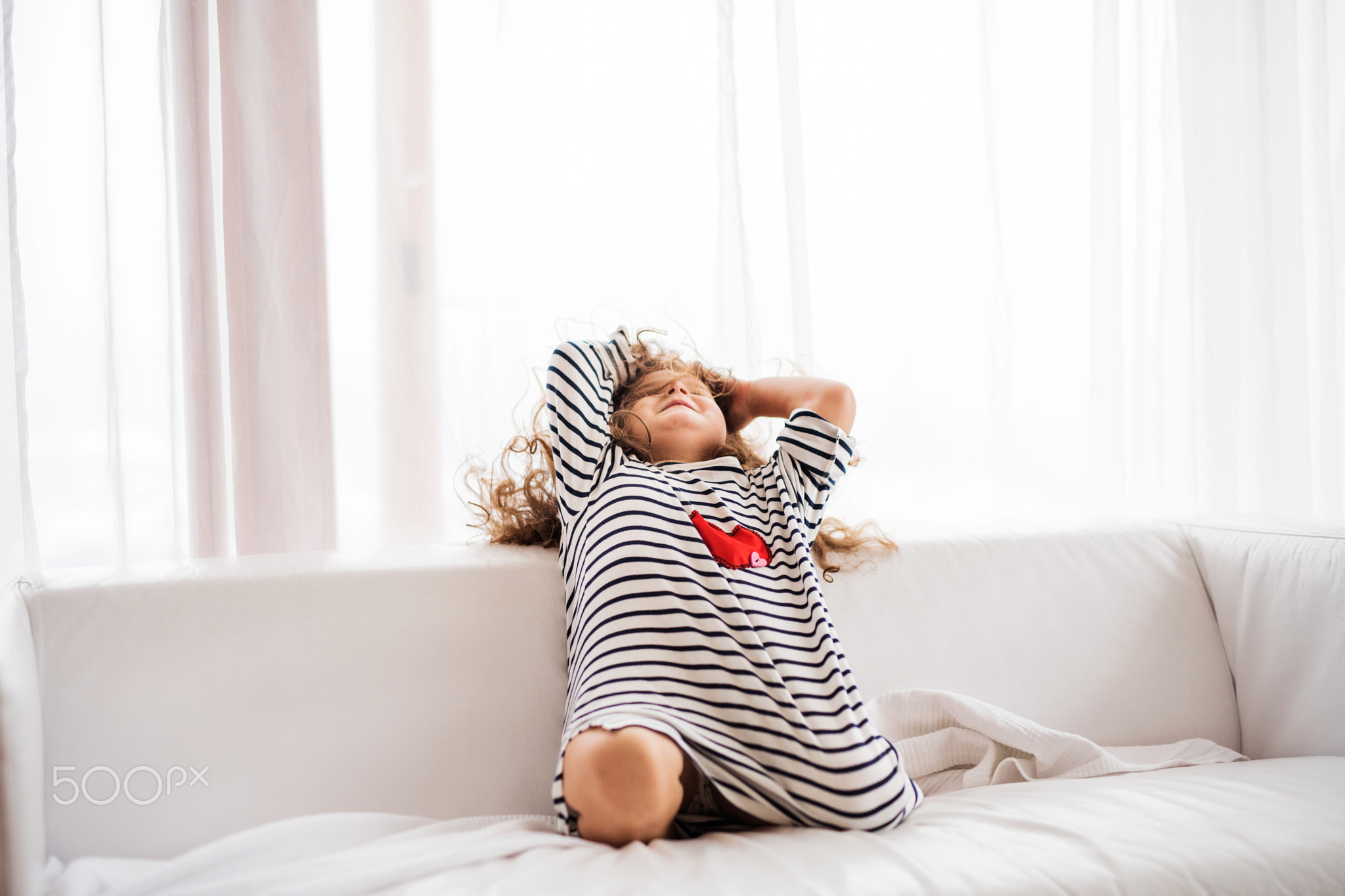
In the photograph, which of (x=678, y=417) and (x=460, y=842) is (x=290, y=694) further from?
(x=678, y=417)

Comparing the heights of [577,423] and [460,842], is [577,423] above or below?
above

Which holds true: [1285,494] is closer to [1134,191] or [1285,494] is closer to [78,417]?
[1134,191]

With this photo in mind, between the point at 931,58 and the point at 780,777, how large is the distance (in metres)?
1.35

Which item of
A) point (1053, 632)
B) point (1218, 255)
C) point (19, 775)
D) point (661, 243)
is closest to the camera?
point (19, 775)

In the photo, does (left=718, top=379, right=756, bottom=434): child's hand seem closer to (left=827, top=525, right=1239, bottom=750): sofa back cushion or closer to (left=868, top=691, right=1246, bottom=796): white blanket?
(left=827, top=525, right=1239, bottom=750): sofa back cushion

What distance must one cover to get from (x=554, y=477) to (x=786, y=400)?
1.16ft

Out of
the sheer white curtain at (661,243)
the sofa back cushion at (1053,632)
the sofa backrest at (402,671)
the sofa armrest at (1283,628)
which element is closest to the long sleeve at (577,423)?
the sofa backrest at (402,671)

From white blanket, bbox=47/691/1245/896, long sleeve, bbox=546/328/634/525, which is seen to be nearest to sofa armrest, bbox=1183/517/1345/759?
white blanket, bbox=47/691/1245/896

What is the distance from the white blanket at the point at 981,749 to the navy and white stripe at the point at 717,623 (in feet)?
0.55

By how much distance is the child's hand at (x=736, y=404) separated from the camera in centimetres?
120

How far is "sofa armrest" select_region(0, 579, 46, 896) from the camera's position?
654 millimetres

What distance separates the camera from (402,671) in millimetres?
962

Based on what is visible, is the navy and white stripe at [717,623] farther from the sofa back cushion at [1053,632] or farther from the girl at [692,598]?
the sofa back cushion at [1053,632]

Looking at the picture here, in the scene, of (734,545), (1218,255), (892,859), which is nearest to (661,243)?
(734,545)
